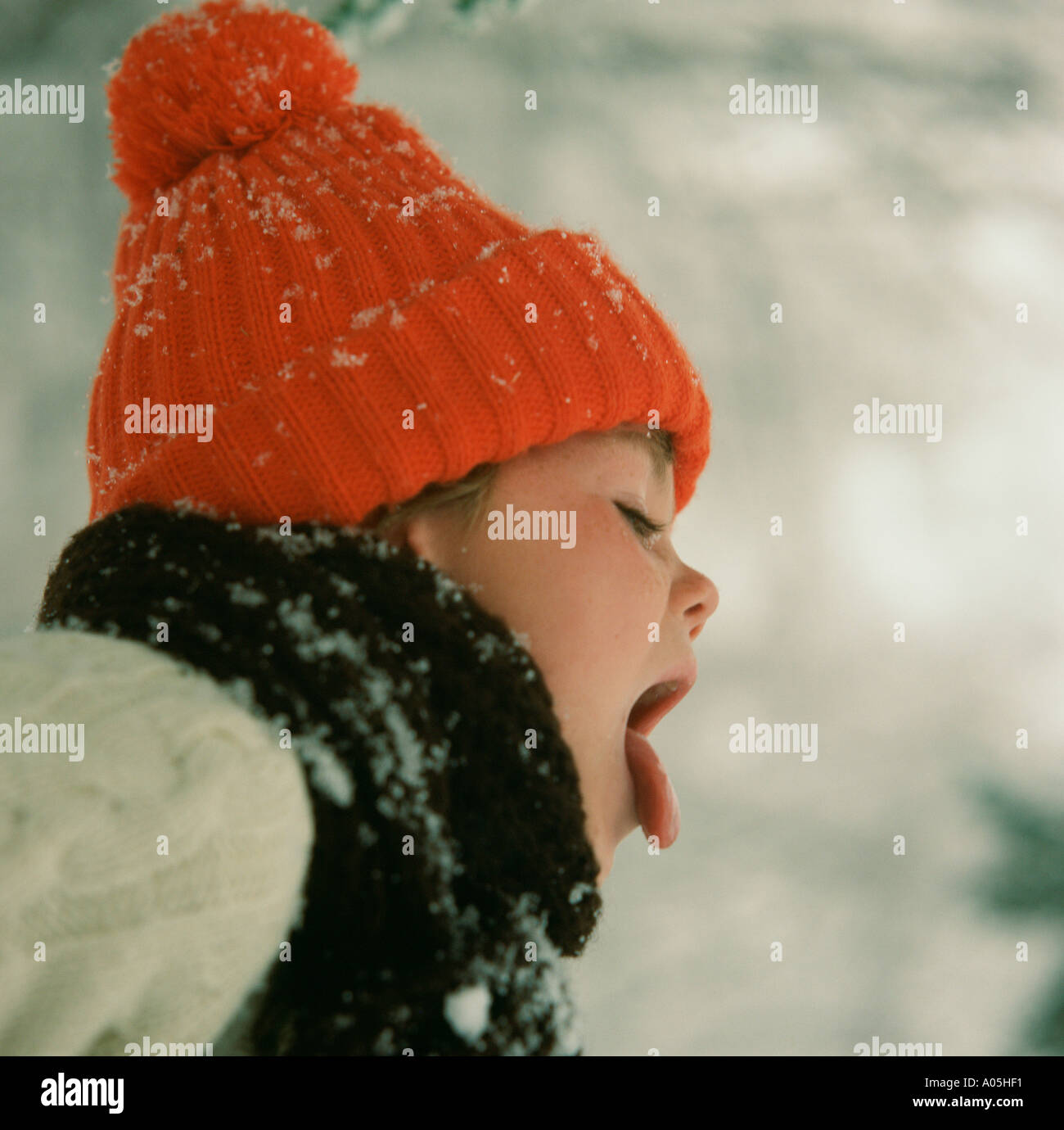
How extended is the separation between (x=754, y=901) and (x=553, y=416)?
741 millimetres

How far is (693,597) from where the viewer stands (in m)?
0.75

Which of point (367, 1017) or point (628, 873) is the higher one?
point (367, 1017)

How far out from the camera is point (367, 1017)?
0.47 metres

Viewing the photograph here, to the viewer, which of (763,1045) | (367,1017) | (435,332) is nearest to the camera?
(367,1017)

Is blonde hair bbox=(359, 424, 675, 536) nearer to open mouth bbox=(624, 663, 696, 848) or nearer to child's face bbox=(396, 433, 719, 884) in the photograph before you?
child's face bbox=(396, 433, 719, 884)

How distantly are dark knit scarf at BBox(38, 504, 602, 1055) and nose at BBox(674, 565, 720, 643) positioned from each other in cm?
21

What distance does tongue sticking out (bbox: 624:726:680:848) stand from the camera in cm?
72

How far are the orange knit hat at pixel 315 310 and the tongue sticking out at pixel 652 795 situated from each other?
9.5 inches

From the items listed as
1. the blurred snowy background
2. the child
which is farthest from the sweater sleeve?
the blurred snowy background

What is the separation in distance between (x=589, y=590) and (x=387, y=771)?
22cm

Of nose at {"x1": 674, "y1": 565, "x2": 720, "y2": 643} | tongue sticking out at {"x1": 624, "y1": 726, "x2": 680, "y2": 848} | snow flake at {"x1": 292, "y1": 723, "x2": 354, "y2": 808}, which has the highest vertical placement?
snow flake at {"x1": 292, "y1": 723, "x2": 354, "y2": 808}
